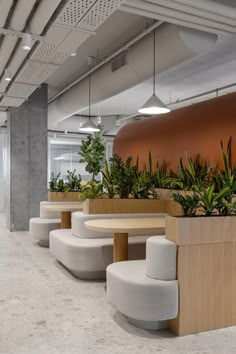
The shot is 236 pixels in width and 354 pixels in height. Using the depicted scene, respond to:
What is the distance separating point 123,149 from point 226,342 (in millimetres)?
7046

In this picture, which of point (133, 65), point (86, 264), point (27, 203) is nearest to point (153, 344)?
point (86, 264)

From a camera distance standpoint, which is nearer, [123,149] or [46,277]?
[46,277]

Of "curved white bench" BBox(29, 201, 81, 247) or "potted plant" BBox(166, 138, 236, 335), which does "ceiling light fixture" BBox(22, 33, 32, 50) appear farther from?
"curved white bench" BBox(29, 201, 81, 247)

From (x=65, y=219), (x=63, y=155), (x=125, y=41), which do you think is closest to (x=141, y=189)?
(x=65, y=219)

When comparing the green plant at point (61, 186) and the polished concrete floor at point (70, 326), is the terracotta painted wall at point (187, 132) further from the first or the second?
the polished concrete floor at point (70, 326)

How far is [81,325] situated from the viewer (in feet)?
9.93

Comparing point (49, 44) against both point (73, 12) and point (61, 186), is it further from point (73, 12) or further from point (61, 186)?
point (61, 186)

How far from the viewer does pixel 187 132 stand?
638 cm

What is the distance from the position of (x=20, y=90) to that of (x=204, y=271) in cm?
455

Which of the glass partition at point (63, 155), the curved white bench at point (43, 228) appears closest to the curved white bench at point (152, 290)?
the curved white bench at point (43, 228)

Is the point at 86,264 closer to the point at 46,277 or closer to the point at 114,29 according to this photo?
the point at 46,277

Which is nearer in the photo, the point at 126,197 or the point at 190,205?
the point at 190,205

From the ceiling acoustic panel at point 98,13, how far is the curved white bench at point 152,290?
209 cm

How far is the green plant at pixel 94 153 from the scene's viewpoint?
A: 5746 mm
